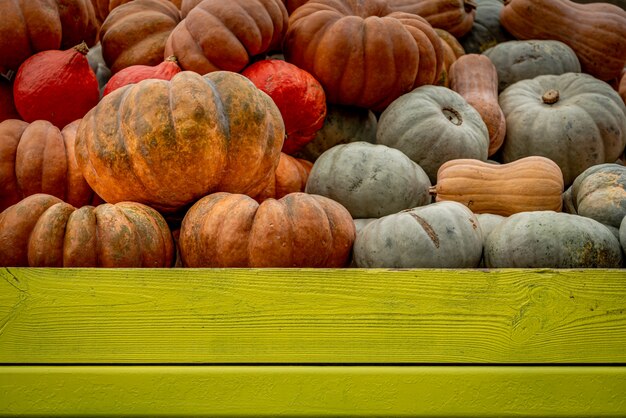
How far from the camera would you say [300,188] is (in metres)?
2.36

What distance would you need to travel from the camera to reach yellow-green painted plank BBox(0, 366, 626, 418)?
1.31 meters

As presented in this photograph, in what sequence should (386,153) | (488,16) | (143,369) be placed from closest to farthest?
(143,369), (386,153), (488,16)

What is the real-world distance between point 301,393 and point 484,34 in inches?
109

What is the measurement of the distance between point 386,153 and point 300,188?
1.11 ft

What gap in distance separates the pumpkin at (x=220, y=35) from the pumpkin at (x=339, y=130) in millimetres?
425

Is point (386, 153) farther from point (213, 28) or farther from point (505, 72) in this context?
point (505, 72)

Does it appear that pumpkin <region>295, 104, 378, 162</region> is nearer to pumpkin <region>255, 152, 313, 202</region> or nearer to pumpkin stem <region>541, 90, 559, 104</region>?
pumpkin <region>255, 152, 313, 202</region>

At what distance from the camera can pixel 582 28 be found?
3.30 m

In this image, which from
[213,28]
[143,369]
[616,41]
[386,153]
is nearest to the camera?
[143,369]

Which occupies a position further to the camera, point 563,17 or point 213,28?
point 563,17

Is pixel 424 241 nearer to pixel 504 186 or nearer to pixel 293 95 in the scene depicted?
pixel 504 186

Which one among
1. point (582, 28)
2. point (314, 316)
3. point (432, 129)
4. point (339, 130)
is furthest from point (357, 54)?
point (314, 316)

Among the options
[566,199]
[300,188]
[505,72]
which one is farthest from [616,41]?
[300,188]

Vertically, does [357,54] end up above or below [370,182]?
above
